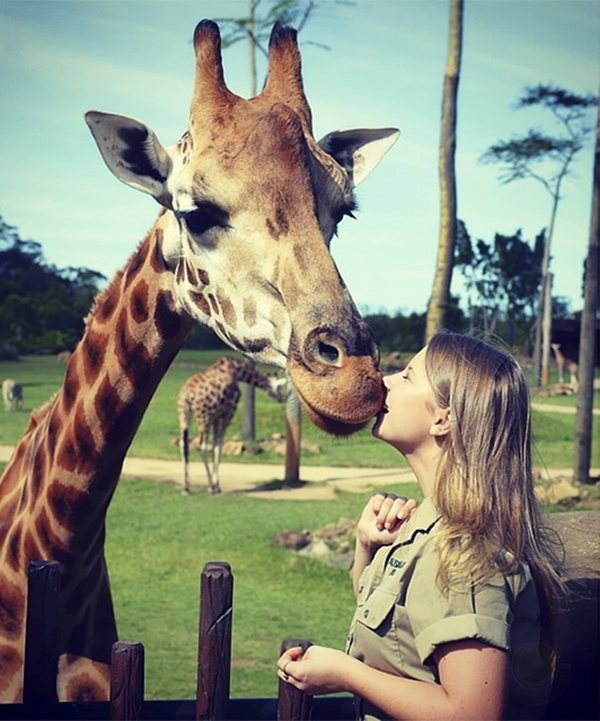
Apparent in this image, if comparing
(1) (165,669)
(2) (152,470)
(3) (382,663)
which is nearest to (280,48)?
(3) (382,663)

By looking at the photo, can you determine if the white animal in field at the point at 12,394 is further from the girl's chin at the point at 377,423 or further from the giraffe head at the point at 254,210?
the girl's chin at the point at 377,423

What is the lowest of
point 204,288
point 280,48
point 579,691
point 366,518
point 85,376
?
point 579,691

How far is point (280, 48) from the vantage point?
248cm

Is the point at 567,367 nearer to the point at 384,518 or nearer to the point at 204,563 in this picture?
the point at 204,563

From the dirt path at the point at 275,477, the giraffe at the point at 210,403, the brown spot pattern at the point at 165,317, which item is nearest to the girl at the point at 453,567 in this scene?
the brown spot pattern at the point at 165,317

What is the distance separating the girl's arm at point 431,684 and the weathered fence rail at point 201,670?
17 centimetres

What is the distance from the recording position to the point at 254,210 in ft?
7.47

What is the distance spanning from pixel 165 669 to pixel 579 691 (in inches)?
122

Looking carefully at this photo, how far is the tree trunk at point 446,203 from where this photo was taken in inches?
280

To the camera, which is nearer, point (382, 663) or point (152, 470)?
point (382, 663)

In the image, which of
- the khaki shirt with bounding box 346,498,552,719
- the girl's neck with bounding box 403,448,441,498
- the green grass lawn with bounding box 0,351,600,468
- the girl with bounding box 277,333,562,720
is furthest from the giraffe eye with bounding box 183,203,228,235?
the green grass lawn with bounding box 0,351,600,468

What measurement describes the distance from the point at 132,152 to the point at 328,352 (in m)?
0.76

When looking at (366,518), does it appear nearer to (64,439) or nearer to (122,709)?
(122,709)

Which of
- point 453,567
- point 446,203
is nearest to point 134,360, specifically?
point 453,567
